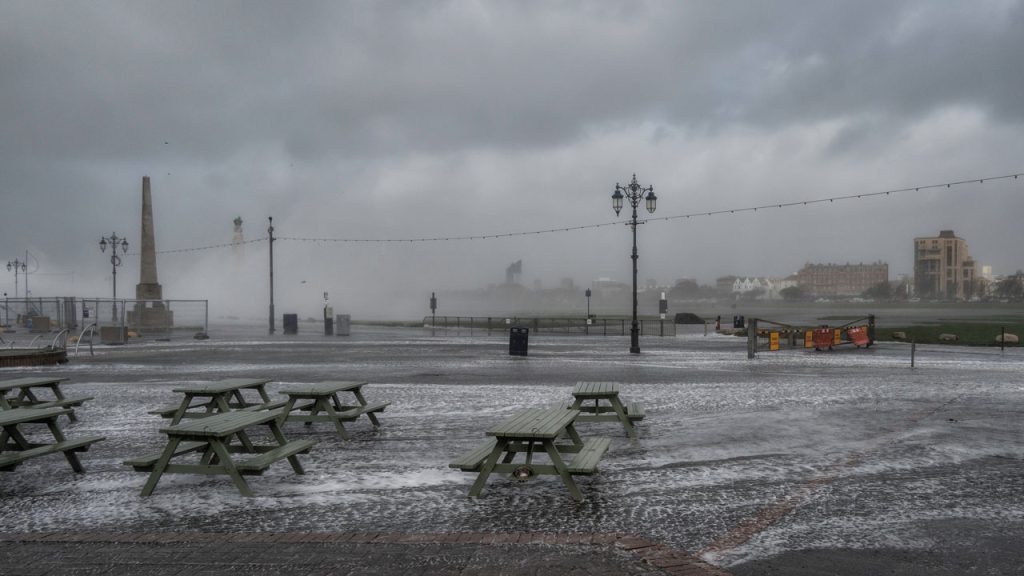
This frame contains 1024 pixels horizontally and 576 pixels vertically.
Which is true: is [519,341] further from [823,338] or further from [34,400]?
[34,400]

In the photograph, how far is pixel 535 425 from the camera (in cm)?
628

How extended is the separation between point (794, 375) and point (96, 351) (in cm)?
2377

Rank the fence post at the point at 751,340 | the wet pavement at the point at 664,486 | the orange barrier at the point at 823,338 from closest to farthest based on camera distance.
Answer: the wet pavement at the point at 664,486
the fence post at the point at 751,340
the orange barrier at the point at 823,338

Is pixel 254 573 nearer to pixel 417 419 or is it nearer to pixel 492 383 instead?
pixel 417 419

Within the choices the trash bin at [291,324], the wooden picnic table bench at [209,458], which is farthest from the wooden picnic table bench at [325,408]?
the trash bin at [291,324]

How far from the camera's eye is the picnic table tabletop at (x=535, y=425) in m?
5.86

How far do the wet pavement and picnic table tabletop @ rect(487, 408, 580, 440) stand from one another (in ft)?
1.96

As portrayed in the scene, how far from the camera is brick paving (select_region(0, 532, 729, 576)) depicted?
4.38 m

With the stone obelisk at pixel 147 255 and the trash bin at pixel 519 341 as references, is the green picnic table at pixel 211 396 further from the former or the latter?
the stone obelisk at pixel 147 255

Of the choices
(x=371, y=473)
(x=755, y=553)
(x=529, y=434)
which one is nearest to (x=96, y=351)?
(x=371, y=473)

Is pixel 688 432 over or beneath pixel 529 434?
beneath

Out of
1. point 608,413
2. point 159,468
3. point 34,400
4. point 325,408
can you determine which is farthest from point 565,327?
point 159,468

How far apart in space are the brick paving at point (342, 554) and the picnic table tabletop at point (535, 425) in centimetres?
98

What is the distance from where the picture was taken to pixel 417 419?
10.2 meters
